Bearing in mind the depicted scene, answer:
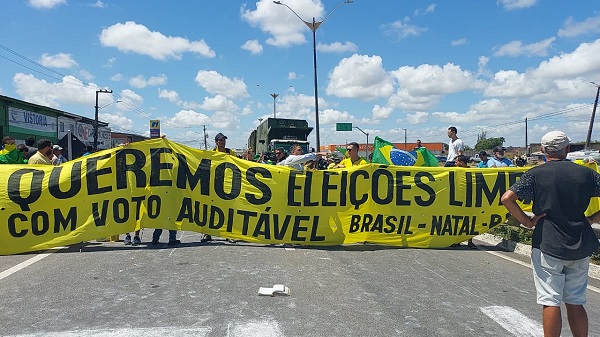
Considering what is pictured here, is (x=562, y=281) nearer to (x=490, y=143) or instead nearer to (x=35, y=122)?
(x=35, y=122)

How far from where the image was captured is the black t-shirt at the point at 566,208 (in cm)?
352

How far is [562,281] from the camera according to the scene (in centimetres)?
356

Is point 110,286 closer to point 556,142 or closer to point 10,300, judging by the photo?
point 10,300

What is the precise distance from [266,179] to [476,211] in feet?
12.3

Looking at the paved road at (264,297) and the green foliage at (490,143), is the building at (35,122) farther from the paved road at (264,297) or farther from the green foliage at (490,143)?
the green foliage at (490,143)

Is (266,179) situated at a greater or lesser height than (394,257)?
greater

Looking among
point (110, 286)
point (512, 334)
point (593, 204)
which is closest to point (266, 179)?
point (110, 286)

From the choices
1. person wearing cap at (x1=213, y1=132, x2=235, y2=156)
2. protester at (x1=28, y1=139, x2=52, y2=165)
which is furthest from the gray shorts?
protester at (x1=28, y1=139, x2=52, y2=165)

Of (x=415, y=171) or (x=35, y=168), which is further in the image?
(x=415, y=171)

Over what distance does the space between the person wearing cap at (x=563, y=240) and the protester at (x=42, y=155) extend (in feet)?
25.8

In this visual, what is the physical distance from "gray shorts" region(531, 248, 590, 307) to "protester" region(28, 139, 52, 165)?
26.2 feet

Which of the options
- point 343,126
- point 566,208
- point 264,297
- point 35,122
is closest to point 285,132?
point 343,126

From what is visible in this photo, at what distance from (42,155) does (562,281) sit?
8.24 meters

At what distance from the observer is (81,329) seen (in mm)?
4184
